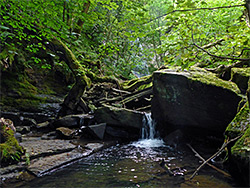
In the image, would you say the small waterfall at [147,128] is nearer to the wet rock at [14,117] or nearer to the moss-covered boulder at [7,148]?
the moss-covered boulder at [7,148]

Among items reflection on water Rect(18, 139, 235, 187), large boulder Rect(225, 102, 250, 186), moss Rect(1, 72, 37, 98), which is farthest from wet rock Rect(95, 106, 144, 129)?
moss Rect(1, 72, 37, 98)

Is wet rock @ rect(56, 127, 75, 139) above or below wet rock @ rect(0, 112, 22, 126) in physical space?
below

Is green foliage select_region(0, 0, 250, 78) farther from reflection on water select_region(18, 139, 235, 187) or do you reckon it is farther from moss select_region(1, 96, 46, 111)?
reflection on water select_region(18, 139, 235, 187)

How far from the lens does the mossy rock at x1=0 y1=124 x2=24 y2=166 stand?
3427 millimetres

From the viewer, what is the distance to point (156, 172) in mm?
3562

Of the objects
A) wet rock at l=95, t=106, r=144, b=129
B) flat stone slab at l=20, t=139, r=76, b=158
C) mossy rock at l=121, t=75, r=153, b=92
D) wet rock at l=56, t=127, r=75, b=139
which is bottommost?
wet rock at l=56, t=127, r=75, b=139

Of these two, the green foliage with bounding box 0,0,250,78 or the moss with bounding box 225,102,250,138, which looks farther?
the moss with bounding box 225,102,250,138

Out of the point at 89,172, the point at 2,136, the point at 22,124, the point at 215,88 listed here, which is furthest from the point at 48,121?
the point at 215,88

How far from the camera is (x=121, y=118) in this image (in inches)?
277

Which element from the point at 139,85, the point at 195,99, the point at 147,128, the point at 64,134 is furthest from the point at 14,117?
the point at 195,99

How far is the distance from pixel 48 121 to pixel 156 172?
6437mm

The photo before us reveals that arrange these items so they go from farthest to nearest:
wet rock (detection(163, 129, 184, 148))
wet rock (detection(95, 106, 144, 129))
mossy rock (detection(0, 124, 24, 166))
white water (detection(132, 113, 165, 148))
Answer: wet rock (detection(95, 106, 144, 129)), white water (detection(132, 113, 165, 148)), wet rock (detection(163, 129, 184, 148)), mossy rock (detection(0, 124, 24, 166))

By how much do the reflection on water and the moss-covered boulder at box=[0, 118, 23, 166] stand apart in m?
0.94

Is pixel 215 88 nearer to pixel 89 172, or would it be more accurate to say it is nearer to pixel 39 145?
pixel 89 172
